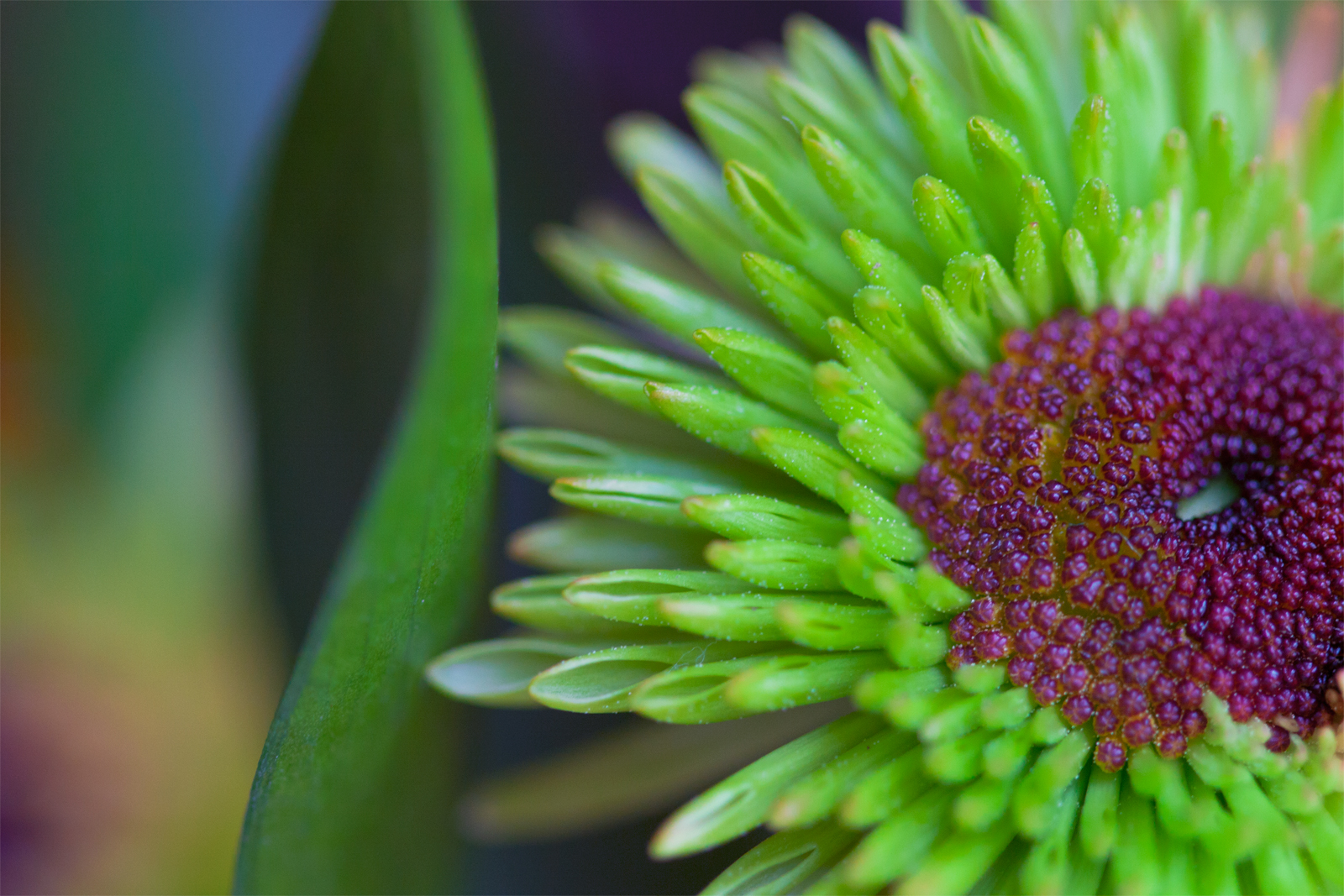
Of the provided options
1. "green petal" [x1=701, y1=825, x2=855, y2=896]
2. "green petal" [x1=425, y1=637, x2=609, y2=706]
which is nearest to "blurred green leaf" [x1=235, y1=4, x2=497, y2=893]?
"green petal" [x1=425, y1=637, x2=609, y2=706]

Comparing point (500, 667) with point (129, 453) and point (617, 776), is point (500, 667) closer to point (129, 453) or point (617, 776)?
point (617, 776)

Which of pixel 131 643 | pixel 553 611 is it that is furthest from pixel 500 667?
pixel 131 643

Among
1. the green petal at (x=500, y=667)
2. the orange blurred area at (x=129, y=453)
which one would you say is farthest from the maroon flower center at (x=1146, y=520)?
the orange blurred area at (x=129, y=453)

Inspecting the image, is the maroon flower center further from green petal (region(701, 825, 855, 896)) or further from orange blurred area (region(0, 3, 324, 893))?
orange blurred area (region(0, 3, 324, 893))

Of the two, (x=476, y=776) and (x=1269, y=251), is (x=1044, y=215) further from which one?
(x=476, y=776)

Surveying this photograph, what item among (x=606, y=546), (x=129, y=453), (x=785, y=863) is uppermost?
(x=129, y=453)

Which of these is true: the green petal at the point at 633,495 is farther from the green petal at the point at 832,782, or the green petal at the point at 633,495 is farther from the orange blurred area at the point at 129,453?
the orange blurred area at the point at 129,453

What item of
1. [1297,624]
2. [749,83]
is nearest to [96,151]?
[749,83]
